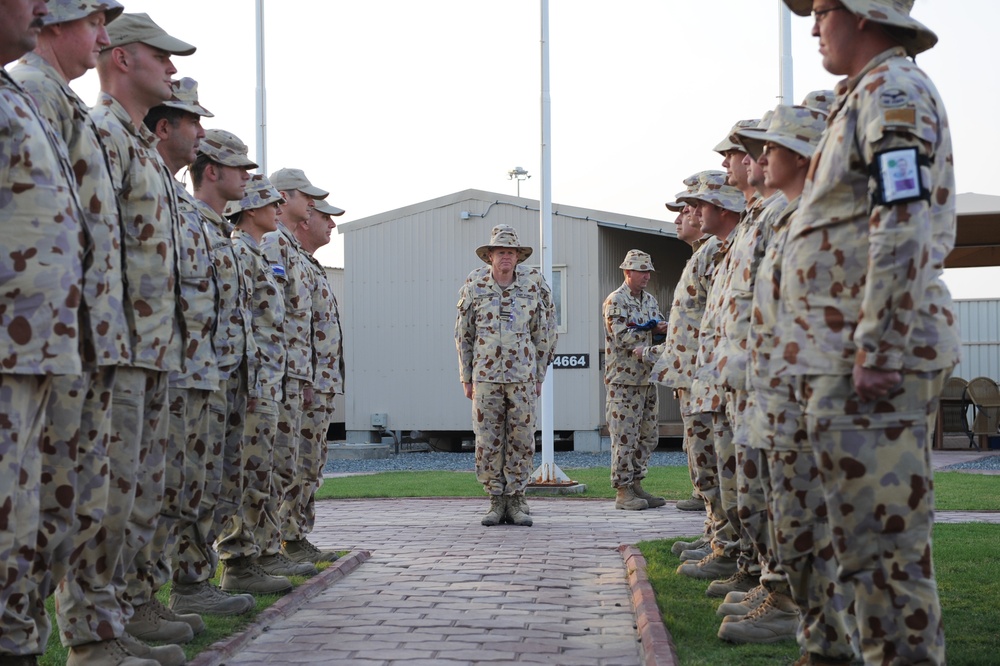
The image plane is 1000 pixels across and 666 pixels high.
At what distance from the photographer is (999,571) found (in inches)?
267

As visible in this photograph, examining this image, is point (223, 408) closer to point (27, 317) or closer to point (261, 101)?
point (27, 317)

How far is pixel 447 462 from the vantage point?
806 inches

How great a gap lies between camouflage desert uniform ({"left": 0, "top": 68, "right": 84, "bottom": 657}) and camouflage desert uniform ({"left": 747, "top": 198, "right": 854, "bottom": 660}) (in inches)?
91.9

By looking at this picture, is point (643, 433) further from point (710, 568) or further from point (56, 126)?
point (56, 126)

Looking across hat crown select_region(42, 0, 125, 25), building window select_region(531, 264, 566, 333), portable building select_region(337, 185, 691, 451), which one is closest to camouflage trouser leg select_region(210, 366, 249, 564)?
hat crown select_region(42, 0, 125, 25)

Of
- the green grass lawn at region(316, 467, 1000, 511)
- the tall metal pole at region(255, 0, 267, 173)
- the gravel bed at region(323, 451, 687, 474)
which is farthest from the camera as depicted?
the gravel bed at region(323, 451, 687, 474)

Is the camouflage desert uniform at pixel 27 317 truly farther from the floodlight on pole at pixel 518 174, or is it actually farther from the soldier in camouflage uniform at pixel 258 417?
the floodlight on pole at pixel 518 174

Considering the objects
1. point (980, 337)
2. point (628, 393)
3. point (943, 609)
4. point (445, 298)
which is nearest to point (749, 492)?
point (943, 609)

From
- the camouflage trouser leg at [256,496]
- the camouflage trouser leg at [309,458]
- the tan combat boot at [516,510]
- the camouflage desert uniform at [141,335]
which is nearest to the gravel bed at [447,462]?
the tan combat boot at [516,510]

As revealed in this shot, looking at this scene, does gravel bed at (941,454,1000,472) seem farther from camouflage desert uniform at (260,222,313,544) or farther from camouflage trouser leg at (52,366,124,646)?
camouflage trouser leg at (52,366,124,646)

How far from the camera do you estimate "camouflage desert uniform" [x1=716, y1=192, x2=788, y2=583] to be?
495 cm

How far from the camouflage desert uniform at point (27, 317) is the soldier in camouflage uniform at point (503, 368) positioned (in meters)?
6.60

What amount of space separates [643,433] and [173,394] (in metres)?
7.12

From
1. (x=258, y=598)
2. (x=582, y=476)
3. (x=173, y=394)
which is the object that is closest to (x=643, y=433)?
(x=582, y=476)
